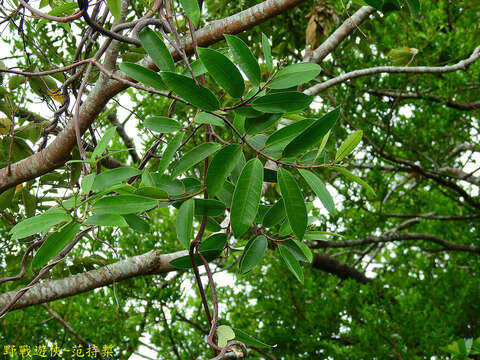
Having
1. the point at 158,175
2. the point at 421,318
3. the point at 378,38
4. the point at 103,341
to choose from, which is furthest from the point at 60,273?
the point at 378,38

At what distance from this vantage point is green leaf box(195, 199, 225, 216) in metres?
0.73

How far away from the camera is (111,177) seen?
0.76 metres

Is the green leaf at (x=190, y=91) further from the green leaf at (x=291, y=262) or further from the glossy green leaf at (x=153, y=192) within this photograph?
the green leaf at (x=291, y=262)

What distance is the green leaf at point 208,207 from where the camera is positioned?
0.73m

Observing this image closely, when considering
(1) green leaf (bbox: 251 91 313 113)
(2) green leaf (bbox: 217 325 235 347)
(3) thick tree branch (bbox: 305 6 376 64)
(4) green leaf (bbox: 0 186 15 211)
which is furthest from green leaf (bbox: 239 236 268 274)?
(3) thick tree branch (bbox: 305 6 376 64)

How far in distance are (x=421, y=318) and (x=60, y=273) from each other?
140cm

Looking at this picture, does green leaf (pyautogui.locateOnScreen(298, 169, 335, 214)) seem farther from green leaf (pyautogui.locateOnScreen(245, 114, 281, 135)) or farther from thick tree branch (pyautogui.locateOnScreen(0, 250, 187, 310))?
thick tree branch (pyautogui.locateOnScreen(0, 250, 187, 310))

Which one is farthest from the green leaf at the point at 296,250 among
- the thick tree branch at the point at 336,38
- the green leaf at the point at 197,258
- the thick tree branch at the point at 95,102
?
the thick tree branch at the point at 336,38

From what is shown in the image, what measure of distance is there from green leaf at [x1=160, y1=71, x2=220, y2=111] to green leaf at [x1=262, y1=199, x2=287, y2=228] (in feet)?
0.74

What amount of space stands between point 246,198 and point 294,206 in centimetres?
7

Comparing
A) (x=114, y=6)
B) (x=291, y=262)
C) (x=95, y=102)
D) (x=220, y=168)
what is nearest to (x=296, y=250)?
(x=291, y=262)

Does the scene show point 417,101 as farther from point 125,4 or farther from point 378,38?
point 125,4

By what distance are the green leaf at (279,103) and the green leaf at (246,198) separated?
76 millimetres

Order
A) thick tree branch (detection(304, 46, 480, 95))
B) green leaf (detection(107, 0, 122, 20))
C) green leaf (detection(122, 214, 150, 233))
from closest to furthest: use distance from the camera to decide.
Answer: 1. green leaf (detection(122, 214, 150, 233))
2. green leaf (detection(107, 0, 122, 20))
3. thick tree branch (detection(304, 46, 480, 95))
